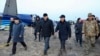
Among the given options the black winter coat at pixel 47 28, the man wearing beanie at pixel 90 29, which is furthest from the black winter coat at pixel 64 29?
the man wearing beanie at pixel 90 29

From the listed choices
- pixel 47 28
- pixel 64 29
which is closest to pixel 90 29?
pixel 64 29

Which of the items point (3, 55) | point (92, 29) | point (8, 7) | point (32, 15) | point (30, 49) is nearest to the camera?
point (92, 29)

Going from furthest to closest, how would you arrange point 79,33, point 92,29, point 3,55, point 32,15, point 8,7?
1. point 32,15
2. point 8,7
3. point 79,33
4. point 3,55
5. point 92,29

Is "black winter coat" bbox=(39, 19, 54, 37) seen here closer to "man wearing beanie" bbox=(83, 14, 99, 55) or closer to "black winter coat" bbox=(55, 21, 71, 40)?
"black winter coat" bbox=(55, 21, 71, 40)

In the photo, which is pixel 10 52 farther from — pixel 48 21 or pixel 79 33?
pixel 79 33

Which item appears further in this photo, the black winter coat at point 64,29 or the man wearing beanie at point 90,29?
the black winter coat at point 64,29

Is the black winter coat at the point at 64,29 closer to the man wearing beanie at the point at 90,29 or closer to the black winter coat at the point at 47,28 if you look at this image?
the black winter coat at the point at 47,28

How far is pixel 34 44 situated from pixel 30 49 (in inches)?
74.4

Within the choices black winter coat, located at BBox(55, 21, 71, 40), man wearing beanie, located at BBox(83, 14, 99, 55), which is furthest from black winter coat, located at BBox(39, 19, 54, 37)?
man wearing beanie, located at BBox(83, 14, 99, 55)

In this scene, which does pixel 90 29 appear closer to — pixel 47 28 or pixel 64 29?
pixel 64 29

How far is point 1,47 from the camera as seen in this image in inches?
741

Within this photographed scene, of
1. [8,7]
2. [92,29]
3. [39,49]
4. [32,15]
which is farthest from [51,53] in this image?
[32,15]

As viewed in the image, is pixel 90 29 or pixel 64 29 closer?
pixel 90 29

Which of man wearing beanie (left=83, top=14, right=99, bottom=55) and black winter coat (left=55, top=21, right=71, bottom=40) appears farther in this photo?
black winter coat (left=55, top=21, right=71, bottom=40)
